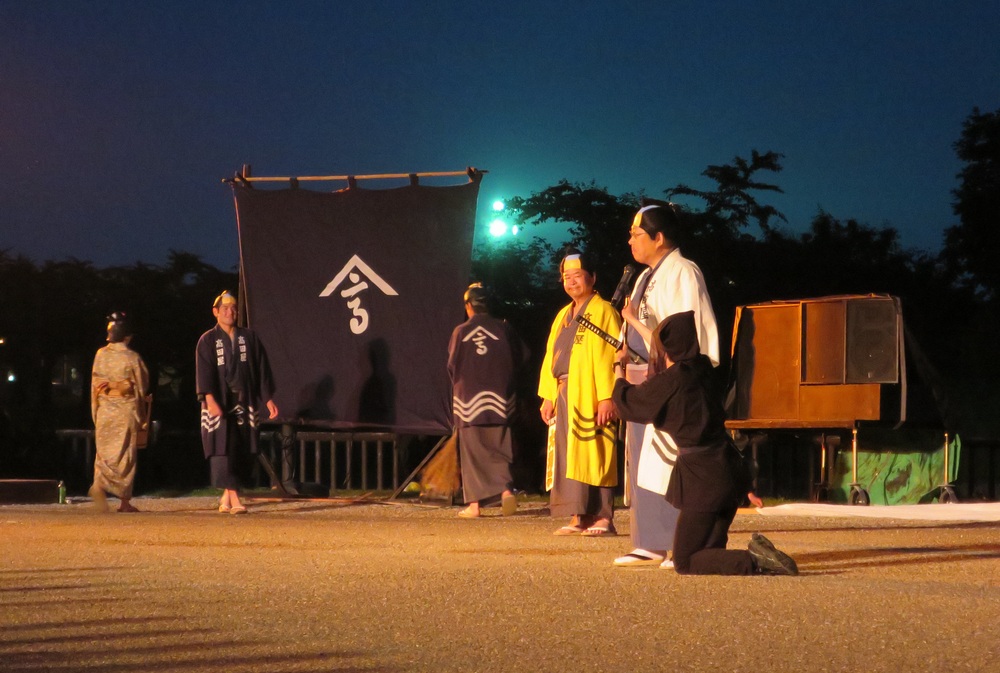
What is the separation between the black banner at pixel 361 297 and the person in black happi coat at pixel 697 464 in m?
5.99

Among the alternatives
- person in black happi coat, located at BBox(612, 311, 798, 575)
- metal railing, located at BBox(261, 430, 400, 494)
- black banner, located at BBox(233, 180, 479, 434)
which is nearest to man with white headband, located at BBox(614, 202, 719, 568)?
person in black happi coat, located at BBox(612, 311, 798, 575)

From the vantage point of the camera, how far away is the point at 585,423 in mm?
8914

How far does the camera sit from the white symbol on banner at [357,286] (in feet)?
40.8

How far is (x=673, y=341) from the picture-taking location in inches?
249

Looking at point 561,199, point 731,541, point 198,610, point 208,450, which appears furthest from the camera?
point 561,199

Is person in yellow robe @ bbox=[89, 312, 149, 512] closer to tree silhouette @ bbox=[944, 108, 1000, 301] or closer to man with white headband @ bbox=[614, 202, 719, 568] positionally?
man with white headband @ bbox=[614, 202, 719, 568]

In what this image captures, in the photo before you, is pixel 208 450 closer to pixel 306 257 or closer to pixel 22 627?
pixel 306 257

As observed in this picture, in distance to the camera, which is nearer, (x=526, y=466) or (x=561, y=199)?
(x=526, y=466)

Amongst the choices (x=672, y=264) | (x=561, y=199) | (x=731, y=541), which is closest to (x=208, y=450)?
(x=731, y=541)

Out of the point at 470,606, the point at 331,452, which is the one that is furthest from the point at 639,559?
the point at 331,452

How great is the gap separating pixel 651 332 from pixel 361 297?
6224 mm

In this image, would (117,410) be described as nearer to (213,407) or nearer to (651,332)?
(213,407)

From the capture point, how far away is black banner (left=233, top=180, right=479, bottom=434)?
40.4 ft

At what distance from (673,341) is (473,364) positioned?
16.7 ft
